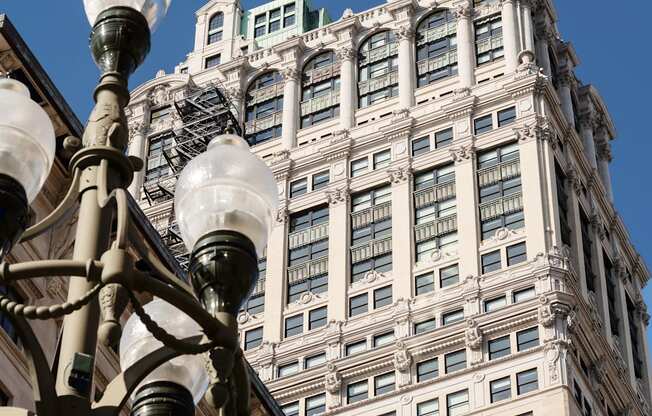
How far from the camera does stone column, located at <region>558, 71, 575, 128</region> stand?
108 m

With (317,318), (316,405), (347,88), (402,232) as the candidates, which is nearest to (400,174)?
(402,232)

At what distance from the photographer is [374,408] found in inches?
3531

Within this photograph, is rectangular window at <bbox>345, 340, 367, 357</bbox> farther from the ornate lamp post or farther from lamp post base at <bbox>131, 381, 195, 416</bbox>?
lamp post base at <bbox>131, 381, 195, 416</bbox>

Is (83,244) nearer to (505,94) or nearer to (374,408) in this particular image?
(374,408)

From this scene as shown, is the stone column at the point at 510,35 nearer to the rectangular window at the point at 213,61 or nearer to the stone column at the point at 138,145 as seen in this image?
the rectangular window at the point at 213,61

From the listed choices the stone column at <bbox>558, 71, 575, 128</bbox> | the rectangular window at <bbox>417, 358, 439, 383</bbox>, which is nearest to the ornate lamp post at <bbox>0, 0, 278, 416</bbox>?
the rectangular window at <bbox>417, 358, 439, 383</bbox>

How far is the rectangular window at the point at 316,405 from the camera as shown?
91.8 metres

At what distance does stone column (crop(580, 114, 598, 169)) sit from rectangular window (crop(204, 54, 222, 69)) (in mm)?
28229

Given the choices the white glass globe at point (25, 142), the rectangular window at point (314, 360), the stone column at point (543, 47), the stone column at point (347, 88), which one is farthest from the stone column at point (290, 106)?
the white glass globe at point (25, 142)

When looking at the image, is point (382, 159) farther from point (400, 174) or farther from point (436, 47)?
point (436, 47)

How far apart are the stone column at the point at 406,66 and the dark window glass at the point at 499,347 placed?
2169 cm

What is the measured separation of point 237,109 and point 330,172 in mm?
11343

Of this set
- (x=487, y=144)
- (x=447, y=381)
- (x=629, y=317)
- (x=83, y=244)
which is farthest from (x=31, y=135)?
(x=629, y=317)

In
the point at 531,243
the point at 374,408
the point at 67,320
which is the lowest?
the point at 67,320
